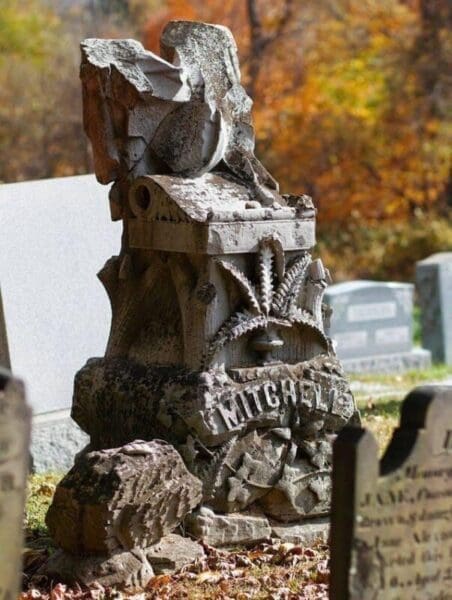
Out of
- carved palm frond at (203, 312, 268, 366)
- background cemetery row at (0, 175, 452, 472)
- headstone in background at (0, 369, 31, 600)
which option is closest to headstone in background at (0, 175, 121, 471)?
background cemetery row at (0, 175, 452, 472)

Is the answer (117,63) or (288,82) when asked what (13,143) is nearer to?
(288,82)

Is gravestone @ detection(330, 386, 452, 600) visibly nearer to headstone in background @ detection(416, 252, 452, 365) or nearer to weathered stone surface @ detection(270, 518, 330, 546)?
weathered stone surface @ detection(270, 518, 330, 546)

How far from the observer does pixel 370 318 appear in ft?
49.6

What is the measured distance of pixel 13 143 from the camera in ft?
90.7

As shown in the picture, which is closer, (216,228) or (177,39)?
(216,228)

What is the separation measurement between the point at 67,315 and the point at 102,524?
3.51 metres

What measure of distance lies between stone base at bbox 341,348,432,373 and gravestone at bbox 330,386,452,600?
9294mm

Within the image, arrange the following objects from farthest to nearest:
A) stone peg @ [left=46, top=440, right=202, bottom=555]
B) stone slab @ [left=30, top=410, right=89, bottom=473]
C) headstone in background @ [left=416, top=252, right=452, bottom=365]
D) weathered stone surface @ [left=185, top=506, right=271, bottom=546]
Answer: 1. headstone in background @ [left=416, top=252, right=452, bottom=365]
2. stone slab @ [left=30, top=410, right=89, bottom=473]
3. weathered stone surface @ [left=185, top=506, right=271, bottom=546]
4. stone peg @ [left=46, top=440, right=202, bottom=555]

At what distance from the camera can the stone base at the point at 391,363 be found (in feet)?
48.9

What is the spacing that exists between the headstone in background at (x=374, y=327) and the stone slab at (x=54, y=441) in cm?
526

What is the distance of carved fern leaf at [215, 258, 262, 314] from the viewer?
745 cm

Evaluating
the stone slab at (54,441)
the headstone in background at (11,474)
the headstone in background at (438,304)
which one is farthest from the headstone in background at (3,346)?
the headstone in background at (438,304)

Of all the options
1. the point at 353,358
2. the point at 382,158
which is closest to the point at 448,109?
the point at 382,158

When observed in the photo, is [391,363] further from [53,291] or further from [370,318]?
[53,291]
